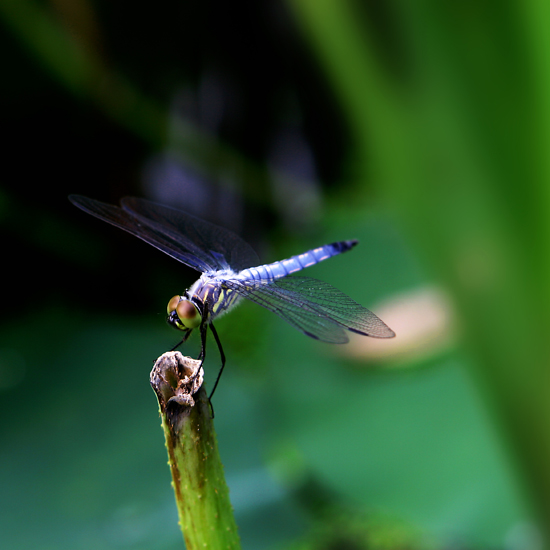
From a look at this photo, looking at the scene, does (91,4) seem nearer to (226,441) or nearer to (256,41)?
(256,41)

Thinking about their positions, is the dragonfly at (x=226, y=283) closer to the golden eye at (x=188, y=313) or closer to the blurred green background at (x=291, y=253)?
the golden eye at (x=188, y=313)

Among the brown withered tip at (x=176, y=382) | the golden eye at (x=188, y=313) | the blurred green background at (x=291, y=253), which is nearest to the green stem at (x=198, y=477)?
the brown withered tip at (x=176, y=382)

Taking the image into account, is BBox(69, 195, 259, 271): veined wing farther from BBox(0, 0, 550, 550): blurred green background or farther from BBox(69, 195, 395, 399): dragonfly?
BBox(0, 0, 550, 550): blurred green background

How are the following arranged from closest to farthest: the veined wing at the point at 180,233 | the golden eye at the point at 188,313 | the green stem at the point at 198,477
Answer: the green stem at the point at 198,477
the golden eye at the point at 188,313
the veined wing at the point at 180,233

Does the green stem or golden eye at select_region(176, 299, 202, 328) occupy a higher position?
golden eye at select_region(176, 299, 202, 328)

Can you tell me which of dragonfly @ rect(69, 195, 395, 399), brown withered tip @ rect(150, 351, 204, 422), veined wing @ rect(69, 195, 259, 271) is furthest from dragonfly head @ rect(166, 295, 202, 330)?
brown withered tip @ rect(150, 351, 204, 422)

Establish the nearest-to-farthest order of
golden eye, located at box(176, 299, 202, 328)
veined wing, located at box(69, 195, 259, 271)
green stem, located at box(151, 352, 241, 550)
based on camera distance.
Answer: green stem, located at box(151, 352, 241, 550) → golden eye, located at box(176, 299, 202, 328) → veined wing, located at box(69, 195, 259, 271)

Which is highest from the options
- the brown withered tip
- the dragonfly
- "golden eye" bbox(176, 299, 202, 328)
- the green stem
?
the dragonfly

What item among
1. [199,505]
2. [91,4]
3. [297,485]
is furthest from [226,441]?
[91,4]
